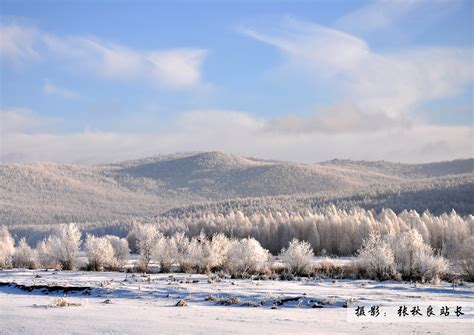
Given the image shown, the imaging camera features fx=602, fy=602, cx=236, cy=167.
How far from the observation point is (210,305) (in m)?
31.1

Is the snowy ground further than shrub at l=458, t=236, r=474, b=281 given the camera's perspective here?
No

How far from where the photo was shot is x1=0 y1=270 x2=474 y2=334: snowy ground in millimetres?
23250

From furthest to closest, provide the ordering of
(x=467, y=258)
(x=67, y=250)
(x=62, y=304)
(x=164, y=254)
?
1. (x=67, y=250)
2. (x=164, y=254)
3. (x=467, y=258)
4. (x=62, y=304)

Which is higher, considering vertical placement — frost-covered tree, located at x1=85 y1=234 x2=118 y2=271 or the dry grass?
frost-covered tree, located at x1=85 y1=234 x2=118 y2=271

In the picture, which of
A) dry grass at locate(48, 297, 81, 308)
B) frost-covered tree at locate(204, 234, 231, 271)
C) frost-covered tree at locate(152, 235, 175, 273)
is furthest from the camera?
frost-covered tree at locate(152, 235, 175, 273)

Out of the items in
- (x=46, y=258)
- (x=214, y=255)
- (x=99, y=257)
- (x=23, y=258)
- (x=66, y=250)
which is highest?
(x=66, y=250)

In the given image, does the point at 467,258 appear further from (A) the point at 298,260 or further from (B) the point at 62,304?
(B) the point at 62,304

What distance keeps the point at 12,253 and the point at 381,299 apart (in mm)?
54305

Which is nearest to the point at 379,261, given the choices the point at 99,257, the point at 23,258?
the point at 99,257

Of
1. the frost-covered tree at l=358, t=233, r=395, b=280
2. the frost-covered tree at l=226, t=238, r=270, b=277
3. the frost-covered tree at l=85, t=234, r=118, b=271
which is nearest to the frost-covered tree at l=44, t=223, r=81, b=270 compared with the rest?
the frost-covered tree at l=85, t=234, r=118, b=271

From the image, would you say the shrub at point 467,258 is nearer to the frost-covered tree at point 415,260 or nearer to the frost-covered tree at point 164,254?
the frost-covered tree at point 415,260

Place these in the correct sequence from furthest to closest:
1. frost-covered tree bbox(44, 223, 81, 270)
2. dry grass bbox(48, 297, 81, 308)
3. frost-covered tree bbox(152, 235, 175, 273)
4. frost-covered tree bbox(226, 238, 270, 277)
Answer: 1. frost-covered tree bbox(44, 223, 81, 270)
2. frost-covered tree bbox(152, 235, 175, 273)
3. frost-covered tree bbox(226, 238, 270, 277)
4. dry grass bbox(48, 297, 81, 308)

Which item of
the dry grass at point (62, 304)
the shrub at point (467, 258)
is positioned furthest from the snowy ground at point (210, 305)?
the shrub at point (467, 258)

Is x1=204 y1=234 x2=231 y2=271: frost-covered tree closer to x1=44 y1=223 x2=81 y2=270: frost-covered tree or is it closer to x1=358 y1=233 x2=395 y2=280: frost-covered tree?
x1=358 y1=233 x2=395 y2=280: frost-covered tree
